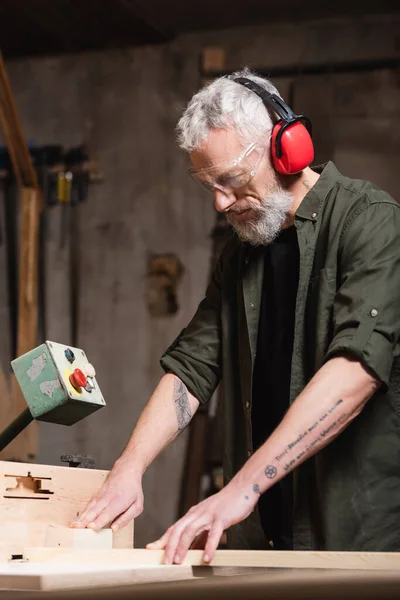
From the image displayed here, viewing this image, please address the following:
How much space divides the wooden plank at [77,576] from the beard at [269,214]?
43.0 inches

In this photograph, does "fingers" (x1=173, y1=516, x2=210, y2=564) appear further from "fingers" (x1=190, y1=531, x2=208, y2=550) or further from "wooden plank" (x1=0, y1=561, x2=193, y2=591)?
"wooden plank" (x1=0, y1=561, x2=193, y2=591)

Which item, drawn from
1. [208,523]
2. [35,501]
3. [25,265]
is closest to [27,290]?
[25,265]

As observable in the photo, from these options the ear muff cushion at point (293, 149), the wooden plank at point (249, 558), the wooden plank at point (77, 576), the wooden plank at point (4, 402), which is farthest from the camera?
the wooden plank at point (4, 402)

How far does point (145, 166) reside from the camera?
507 centimetres

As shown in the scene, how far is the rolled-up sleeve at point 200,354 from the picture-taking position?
2381mm

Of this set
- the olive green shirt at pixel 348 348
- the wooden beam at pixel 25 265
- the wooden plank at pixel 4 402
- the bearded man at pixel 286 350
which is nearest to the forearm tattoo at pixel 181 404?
the bearded man at pixel 286 350

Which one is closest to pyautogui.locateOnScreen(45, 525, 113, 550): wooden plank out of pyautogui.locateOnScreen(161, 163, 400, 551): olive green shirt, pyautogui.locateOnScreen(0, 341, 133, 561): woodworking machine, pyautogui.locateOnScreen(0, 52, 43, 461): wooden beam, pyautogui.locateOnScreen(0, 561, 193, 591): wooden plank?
pyautogui.locateOnScreen(0, 341, 133, 561): woodworking machine

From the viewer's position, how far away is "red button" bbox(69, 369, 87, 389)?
1.91 m

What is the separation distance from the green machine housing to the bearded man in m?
0.22

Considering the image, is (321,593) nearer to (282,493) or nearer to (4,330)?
(282,493)

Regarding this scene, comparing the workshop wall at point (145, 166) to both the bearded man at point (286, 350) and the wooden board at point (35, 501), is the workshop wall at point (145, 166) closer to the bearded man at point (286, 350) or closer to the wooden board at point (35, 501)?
the bearded man at point (286, 350)

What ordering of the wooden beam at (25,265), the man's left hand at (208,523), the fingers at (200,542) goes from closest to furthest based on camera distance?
the man's left hand at (208,523), the fingers at (200,542), the wooden beam at (25,265)

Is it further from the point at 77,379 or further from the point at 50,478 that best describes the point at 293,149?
the point at 50,478

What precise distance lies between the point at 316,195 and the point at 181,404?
2.14 ft
